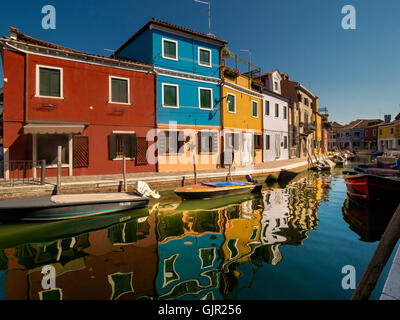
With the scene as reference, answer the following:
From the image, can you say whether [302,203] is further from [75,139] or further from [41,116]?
[41,116]

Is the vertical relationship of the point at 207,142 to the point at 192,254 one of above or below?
above

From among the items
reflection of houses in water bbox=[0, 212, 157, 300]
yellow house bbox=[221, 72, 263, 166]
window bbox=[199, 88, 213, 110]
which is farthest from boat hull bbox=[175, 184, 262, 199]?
window bbox=[199, 88, 213, 110]

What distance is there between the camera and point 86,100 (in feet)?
38.4

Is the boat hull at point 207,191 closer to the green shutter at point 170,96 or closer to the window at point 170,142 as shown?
the window at point 170,142

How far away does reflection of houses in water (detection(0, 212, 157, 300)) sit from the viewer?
3766 mm

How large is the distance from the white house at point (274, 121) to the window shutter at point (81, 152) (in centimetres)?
1633

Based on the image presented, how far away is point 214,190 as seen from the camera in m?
10.7

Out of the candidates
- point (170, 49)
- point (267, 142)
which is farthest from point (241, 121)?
point (170, 49)

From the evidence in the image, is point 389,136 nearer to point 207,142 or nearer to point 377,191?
point 377,191

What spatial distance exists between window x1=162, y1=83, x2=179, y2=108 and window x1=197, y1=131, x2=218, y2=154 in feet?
9.28

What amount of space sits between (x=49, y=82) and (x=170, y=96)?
268 inches

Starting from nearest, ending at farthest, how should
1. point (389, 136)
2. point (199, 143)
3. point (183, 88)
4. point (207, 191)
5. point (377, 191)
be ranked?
point (377, 191), point (207, 191), point (183, 88), point (199, 143), point (389, 136)

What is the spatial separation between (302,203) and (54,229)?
1034cm

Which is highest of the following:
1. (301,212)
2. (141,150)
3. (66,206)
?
(141,150)
